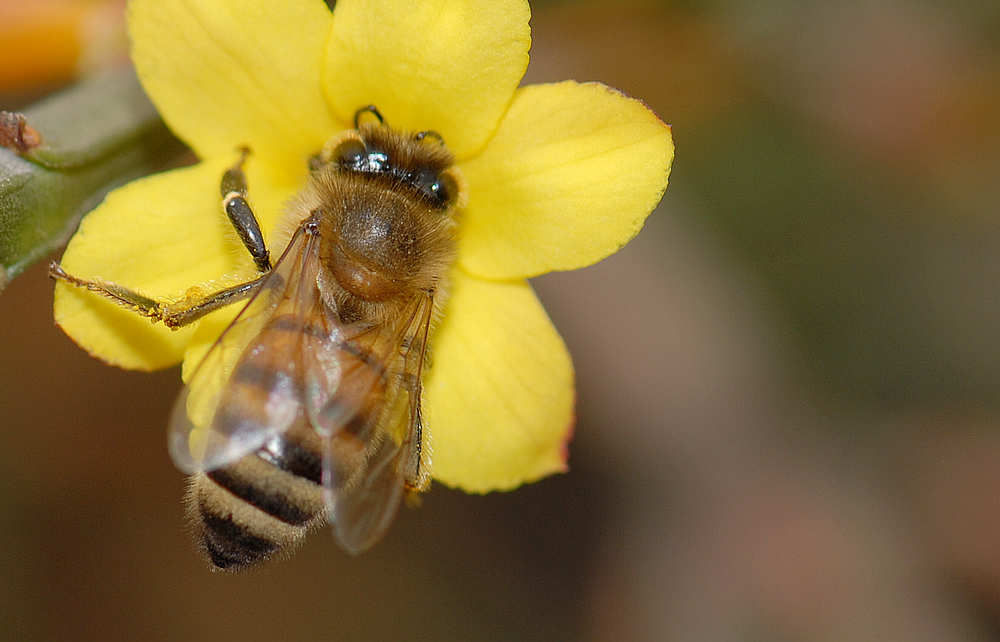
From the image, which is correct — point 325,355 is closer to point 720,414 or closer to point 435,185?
point 435,185

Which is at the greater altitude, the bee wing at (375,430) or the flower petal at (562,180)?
the flower petal at (562,180)

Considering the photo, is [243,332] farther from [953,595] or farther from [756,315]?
[953,595]

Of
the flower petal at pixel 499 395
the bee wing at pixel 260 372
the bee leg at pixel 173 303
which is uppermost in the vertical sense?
the bee wing at pixel 260 372

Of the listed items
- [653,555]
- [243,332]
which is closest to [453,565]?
[653,555]

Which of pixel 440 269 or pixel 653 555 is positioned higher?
pixel 440 269

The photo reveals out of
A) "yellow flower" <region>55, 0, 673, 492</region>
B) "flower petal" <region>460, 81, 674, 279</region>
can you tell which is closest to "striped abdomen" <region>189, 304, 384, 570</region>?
"yellow flower" <region>55, 0, 673, 492</region>

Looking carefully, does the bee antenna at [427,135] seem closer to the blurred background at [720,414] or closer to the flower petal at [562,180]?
the flower petal at [562,180]

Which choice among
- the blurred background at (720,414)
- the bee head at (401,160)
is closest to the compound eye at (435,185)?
the bee head at (401,160)
